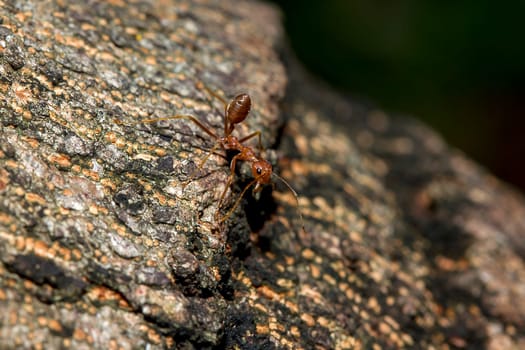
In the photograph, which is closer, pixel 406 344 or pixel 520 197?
pixel 406 344

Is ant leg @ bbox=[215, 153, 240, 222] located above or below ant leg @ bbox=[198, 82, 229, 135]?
below

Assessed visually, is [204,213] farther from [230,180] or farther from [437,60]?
[437,60]

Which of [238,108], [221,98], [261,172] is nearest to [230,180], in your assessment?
[261,172]

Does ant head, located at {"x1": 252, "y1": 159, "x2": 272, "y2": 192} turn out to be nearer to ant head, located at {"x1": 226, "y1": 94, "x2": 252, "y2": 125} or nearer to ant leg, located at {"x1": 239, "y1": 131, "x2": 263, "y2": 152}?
ant leg, located at {"x1": 239, "y1": 131, "x2": 263, "y2": 152}

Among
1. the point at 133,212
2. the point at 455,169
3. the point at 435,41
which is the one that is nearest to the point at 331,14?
the point at 435,41

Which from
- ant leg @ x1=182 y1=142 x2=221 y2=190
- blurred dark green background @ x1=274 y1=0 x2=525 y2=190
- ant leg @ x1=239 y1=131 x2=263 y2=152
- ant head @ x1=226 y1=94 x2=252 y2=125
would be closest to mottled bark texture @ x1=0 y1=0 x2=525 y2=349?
ant leg @ x1=182 y1=142 x2=221 y2=190

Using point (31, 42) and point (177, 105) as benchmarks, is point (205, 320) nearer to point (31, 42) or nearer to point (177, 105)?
point (177, 105)

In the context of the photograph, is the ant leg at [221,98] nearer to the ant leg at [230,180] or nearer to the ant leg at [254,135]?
the ant leg at [254,135]
